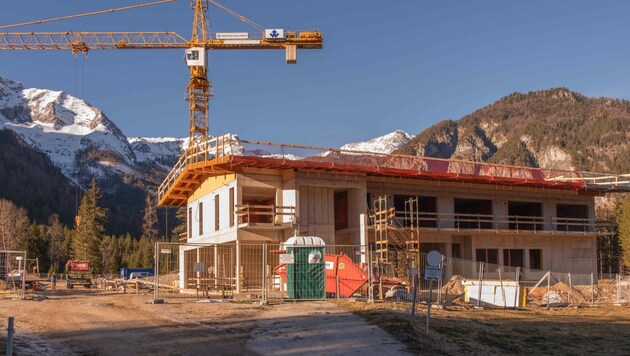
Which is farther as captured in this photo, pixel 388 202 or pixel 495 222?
pixel 495 222

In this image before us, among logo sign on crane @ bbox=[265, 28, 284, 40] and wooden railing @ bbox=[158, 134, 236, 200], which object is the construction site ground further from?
logo sign on crane @ bbox=[265, 28, 284, 40]

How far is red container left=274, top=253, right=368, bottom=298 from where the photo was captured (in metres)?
28.5

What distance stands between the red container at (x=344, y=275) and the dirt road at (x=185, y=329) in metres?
4.86

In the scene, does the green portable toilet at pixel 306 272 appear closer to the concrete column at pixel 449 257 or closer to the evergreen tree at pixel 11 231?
the concrete column at pixel 449 257

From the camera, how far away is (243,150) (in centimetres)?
3681

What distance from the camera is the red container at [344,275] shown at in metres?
28.5

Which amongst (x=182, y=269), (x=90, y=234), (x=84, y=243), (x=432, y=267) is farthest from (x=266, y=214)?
(x=90, y=234)

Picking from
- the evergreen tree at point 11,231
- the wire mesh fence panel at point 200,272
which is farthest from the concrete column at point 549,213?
the evergreen tree at point 11,231

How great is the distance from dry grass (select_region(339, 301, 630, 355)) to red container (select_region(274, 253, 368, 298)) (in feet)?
11.5

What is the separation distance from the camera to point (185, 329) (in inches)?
701

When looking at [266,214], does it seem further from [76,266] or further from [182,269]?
[76,266]

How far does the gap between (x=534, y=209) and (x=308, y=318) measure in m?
34.4

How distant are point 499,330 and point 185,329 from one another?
9294 millimetres

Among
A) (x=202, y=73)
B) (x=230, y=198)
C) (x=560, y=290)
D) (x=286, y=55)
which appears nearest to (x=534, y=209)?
(x=560, y=290)
